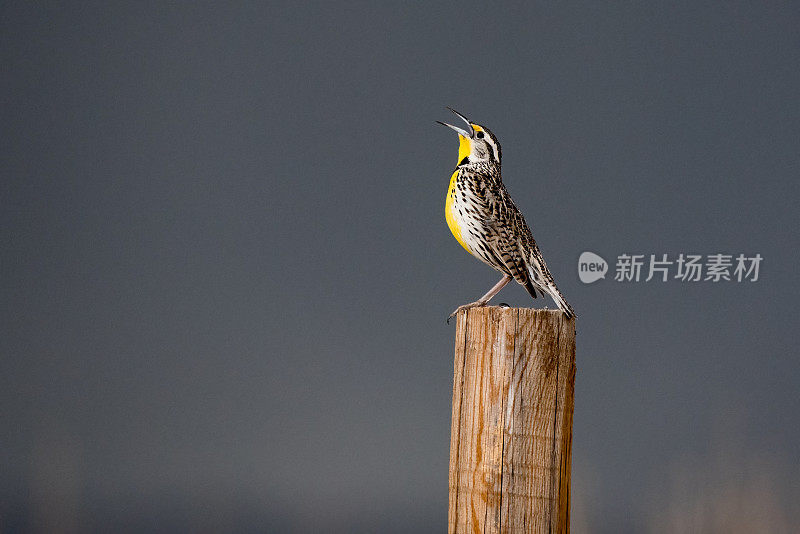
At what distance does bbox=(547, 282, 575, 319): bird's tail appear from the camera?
3.01m

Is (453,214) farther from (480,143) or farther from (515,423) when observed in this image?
(515,423)

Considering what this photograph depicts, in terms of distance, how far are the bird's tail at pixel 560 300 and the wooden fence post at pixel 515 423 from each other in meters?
0.08

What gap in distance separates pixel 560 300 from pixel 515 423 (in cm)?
55

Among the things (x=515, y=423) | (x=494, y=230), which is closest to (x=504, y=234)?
(x=494, y=230)

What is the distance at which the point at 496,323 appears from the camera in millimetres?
2889

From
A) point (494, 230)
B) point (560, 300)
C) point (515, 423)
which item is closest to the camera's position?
point (515, 423)

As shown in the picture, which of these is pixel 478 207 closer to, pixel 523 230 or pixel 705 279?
pixel 523 230

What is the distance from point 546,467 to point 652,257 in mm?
3984

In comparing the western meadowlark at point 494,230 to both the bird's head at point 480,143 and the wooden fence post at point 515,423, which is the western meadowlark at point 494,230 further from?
the wooden fence post at point 515,423

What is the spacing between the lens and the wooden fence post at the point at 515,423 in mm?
2850

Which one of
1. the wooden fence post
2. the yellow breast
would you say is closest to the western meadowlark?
the yellow breast

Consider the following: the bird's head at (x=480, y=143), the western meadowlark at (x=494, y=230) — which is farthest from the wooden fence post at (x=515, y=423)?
the bird's head at (x=480, y=143)

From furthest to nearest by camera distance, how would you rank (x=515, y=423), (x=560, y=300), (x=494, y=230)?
1. (x=494, y=230)
2. (x=560, y=300)
3. (x=515, y=423)

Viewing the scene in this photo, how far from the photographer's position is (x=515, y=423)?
285cm
